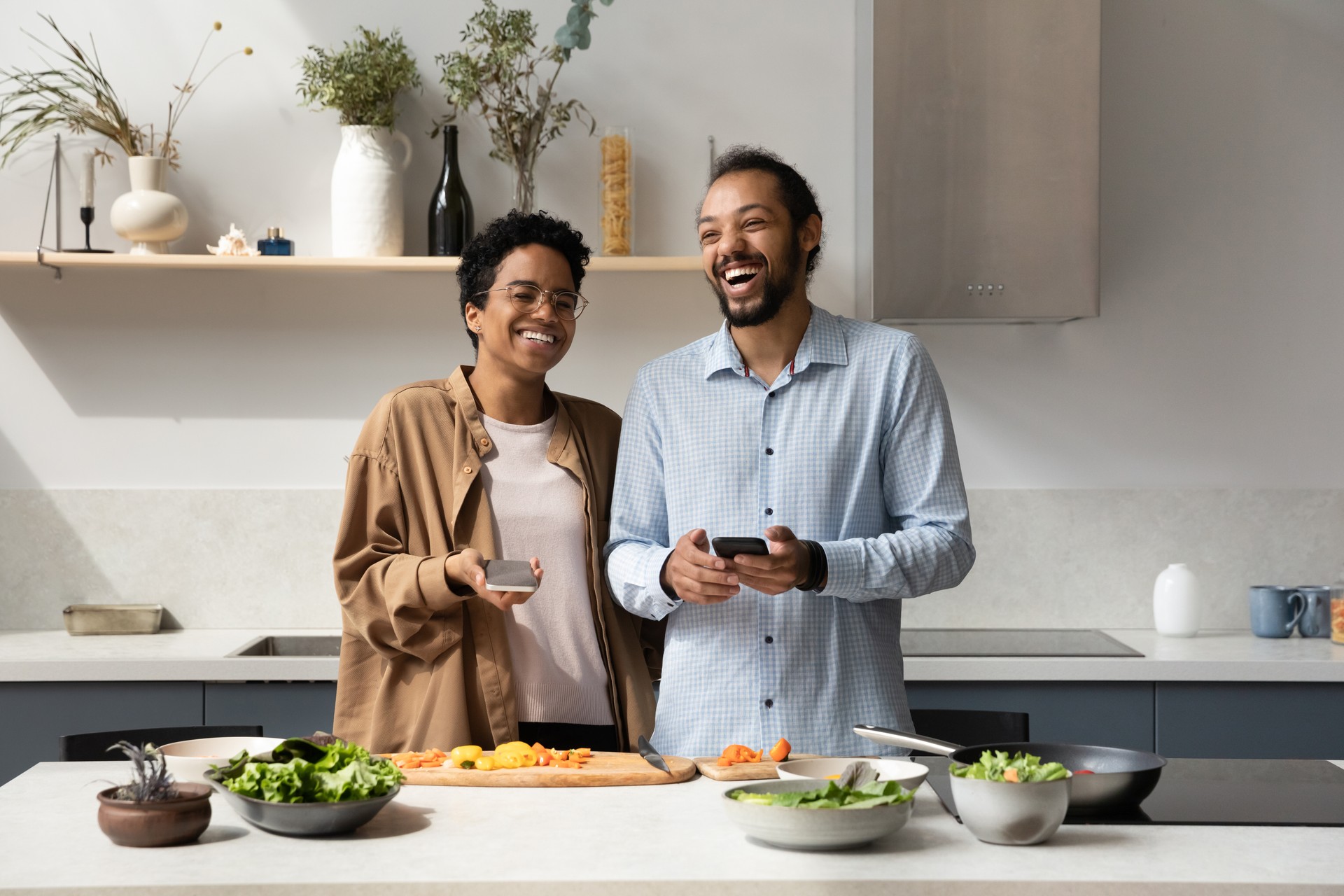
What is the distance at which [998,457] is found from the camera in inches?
134

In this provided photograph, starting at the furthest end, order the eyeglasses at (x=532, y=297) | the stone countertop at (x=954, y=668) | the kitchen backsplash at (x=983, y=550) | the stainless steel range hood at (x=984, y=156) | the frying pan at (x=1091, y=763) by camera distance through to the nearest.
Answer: the kitchen backsplash at (x=983, y=550)
the stainless steel range hood at (x=984, y=156)
the stone countertop at (x=954, y=668)
the eyeglasses at (x=532, y=297)
the frying pan at (x=1091, y=763)

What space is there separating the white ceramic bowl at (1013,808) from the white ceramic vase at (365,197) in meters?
2.34

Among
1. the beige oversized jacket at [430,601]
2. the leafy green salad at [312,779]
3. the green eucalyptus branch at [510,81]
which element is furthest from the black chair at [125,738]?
the green eucalyptus branch at [510,81]

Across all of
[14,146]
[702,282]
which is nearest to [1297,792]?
[702,282]

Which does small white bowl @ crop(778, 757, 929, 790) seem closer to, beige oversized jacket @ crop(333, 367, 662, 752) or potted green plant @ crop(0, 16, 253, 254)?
beige oversized jacket @ crop(333, 367, 662, 752)

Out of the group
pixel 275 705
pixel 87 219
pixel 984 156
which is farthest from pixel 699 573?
pixel 87 219

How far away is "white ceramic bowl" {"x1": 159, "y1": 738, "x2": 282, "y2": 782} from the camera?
4.92ft

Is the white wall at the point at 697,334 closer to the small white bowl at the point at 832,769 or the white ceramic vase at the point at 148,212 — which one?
the white ceramic vase at the point at 148,212

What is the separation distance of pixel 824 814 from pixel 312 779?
1.89 feet

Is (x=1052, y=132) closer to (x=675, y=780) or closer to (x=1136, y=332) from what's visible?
(x=1136, y=332)

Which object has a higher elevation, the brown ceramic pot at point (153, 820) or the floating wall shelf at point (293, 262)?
the floating wall shelf at point (293, 262)

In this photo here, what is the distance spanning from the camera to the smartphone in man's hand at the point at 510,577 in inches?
66.5

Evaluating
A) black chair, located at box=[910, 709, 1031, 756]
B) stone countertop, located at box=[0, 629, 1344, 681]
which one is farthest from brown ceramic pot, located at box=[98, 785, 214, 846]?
stone countertop, located at box=[0, 629, 1344, 681]

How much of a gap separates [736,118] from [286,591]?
1.81 metres
